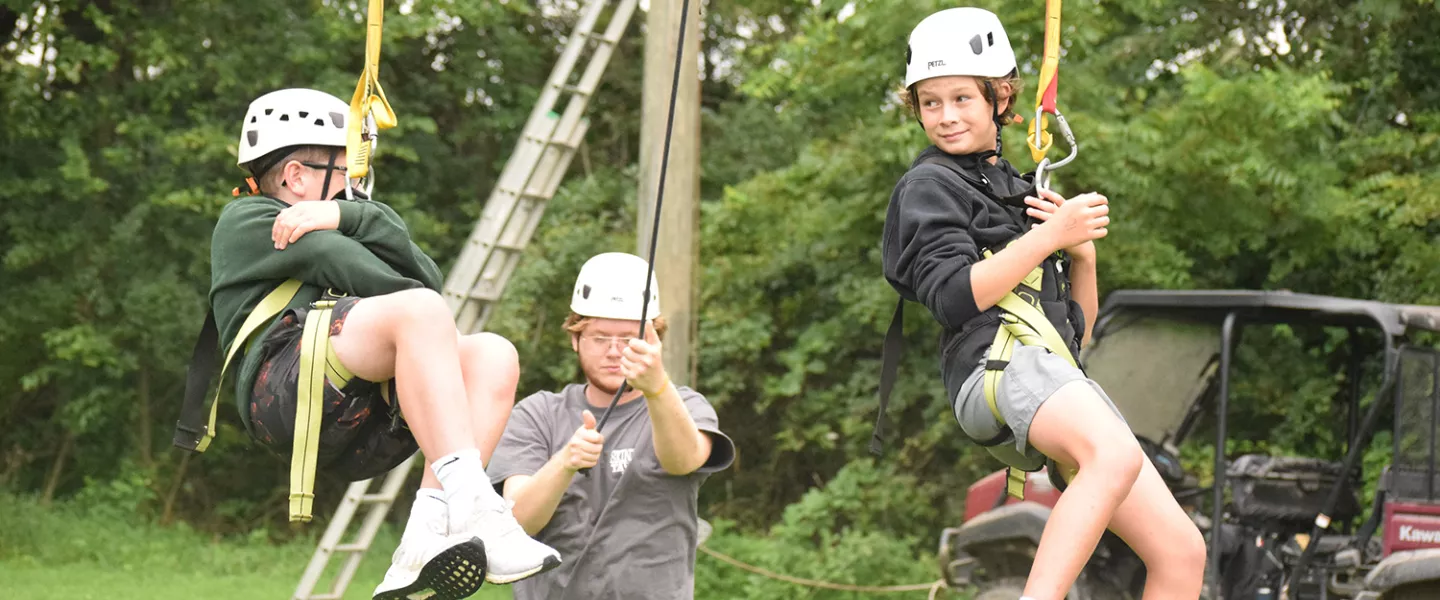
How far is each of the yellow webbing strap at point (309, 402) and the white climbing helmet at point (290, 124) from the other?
0.46 metres

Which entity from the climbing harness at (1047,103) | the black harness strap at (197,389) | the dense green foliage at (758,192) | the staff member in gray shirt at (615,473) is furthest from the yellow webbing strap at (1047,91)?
the dense green foliage at (758,192)

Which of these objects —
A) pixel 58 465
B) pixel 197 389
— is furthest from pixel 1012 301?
pixel 58 465

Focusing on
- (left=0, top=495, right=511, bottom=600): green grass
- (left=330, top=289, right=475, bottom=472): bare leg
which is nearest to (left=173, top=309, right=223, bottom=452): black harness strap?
(left=330, top=289, right=475, bottom=472): bare leg

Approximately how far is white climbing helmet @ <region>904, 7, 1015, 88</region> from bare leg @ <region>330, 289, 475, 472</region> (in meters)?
1.16

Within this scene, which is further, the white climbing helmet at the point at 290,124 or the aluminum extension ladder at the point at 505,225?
the aluminum extension ladder at the point at 505,225

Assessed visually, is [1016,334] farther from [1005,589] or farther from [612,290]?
[1005,589]

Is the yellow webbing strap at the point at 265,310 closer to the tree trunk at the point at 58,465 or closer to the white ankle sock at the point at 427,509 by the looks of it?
the white ankle sock at the point at 427,509

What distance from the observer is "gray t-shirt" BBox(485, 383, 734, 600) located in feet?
14.8

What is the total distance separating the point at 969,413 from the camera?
11.6ft

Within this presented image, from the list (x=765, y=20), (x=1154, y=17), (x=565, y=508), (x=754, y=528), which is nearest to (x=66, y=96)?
(x=765, y=20)

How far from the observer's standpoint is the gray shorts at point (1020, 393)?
3371 mm

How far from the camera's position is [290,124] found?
4.04 m

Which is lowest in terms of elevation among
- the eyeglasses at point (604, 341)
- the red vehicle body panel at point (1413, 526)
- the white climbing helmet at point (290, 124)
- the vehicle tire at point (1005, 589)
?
the vehicle tire at point (1005, 589)

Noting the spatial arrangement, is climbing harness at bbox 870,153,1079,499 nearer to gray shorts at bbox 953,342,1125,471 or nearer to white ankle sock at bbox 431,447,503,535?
gray shorts at bbox 953,342,1125,471
